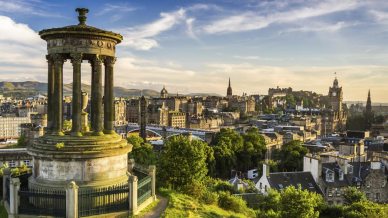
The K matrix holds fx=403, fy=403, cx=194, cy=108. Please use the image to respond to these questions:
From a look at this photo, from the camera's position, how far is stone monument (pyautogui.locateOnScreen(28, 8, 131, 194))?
1758 centimetres

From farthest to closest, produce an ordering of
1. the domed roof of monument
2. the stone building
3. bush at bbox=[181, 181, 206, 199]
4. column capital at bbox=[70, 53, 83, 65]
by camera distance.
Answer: the stone building
bush at bbox=[181, 181, 206, 199]
column capital at bbox=[70, 53, 83, 65]
the domed roof of monument

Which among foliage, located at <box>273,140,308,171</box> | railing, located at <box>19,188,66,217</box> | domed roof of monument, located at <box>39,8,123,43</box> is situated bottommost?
foliage, located at <box>273,140,308,171</box>

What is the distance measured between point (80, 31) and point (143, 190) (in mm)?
7986

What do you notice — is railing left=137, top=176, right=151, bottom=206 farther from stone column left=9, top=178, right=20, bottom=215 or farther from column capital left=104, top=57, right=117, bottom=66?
column capital left=104, top=57, right=117, bottom=66

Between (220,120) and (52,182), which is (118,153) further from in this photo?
(220,120)

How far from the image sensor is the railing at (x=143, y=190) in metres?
18.6

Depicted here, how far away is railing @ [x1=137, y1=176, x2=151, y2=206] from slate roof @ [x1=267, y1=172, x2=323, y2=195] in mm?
30590

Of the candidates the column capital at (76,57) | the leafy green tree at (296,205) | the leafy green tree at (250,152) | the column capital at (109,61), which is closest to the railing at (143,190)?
the column capital at (109,61)

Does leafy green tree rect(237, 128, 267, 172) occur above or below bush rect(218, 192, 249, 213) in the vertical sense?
below

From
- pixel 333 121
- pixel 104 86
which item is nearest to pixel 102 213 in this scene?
pixel 104 86

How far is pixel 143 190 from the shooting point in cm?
1944

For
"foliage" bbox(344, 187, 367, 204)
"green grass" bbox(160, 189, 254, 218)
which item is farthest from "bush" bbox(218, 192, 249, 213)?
"foliage" bbox(344, 187, 367, 204)

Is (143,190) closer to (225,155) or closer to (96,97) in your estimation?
(96,97)

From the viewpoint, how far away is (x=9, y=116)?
16550 centimetres
